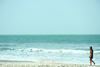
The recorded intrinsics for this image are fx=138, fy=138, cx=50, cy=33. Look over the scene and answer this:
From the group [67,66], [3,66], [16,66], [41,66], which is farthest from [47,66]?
[3,66]

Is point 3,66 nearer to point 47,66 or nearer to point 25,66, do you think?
point 25,66

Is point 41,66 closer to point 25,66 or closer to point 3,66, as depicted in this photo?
point 25,66

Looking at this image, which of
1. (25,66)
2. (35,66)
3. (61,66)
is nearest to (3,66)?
(25,66)

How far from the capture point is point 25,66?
10.3 meters

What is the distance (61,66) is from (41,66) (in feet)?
4.88

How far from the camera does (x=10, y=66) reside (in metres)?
10.3

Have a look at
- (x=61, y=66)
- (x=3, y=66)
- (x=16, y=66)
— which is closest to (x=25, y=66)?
(x=16, y=66)

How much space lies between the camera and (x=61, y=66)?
33.7 feet

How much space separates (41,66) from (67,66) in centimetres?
193

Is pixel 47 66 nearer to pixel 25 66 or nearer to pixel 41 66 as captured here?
pixel 41 66

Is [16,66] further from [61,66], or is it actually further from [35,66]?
[61,66]

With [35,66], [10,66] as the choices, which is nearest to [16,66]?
[10,66]

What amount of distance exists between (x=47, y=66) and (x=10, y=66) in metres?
2.76

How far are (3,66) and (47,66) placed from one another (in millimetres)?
3280
